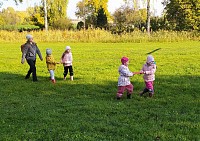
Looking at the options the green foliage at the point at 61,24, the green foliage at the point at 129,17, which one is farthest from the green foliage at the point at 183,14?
the green foliage at the point at 61,24

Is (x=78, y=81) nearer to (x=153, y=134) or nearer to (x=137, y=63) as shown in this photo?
(x=137, y=63)

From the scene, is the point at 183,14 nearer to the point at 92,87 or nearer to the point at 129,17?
the point at 129,17

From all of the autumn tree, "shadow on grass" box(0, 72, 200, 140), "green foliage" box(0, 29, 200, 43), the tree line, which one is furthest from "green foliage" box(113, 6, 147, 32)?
"shadow on grass" box(0, 72, 200, 140)

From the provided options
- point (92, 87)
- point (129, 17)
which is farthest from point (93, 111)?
point (129, 17)

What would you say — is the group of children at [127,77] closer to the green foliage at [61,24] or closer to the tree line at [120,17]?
the tree line at [120,17]

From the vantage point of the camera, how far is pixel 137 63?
16.3 metres

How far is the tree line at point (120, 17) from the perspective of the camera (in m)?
42.9

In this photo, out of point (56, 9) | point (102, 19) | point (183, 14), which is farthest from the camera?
point (102, 19)

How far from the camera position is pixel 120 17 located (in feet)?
212

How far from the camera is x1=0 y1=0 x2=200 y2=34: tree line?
42906 millimetres

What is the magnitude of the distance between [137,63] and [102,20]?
44.3 meters

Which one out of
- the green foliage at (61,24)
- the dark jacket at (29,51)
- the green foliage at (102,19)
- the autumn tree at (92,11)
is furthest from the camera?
the autumn tree at (92,11)

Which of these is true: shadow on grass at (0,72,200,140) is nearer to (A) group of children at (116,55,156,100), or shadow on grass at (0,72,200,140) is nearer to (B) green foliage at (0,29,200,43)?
(A) group of children at (116,55,156,100)

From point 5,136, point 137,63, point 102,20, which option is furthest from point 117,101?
point 102,20
